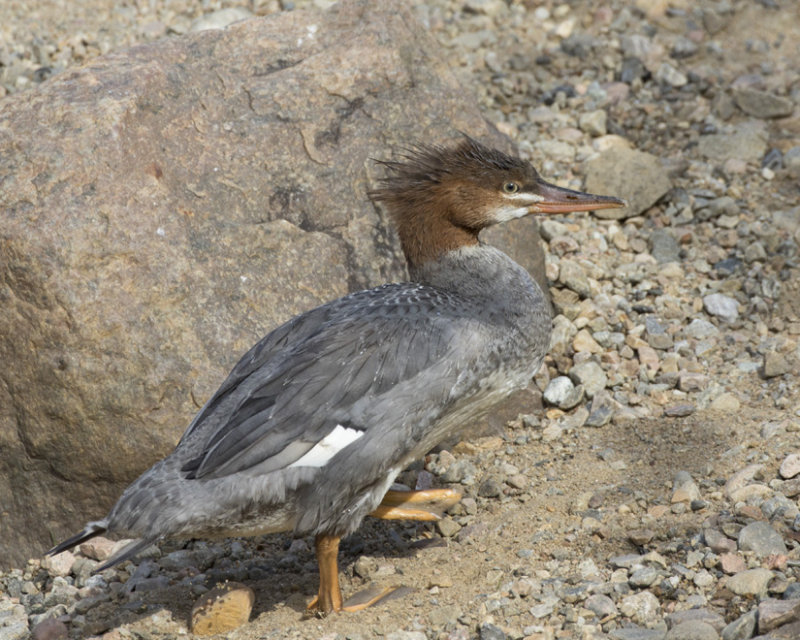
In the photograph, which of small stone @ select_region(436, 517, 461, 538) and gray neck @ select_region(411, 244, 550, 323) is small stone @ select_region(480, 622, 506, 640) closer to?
small stone @ select_region(436, 517, 461, 538)

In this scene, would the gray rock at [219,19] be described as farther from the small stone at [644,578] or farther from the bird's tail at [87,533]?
the small stone at [644,578]

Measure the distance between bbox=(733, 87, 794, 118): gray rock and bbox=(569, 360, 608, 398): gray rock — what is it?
9.12 ft

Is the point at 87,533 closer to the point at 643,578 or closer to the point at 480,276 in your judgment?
the point at 480,276

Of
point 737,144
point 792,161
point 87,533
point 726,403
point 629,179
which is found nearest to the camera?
point 87,533

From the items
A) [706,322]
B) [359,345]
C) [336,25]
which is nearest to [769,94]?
[706,322]

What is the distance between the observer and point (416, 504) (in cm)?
475

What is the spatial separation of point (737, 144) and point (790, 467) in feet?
10.6

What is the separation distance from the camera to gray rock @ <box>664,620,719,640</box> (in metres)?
3.37

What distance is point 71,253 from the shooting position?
4.71 metres

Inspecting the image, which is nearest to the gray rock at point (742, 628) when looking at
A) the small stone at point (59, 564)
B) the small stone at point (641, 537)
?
the small stone at point (641, 537)

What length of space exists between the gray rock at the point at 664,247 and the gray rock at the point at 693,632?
3281 millimetres

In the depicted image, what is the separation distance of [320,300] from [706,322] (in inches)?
90.7

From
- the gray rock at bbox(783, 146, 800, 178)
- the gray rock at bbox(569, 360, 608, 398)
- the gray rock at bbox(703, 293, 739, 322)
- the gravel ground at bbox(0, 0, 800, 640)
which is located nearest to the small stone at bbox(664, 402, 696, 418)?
the gravel ground at bbox(0, 0, 800, 640)

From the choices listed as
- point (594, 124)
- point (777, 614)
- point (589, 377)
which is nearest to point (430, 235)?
point (589, 377)
